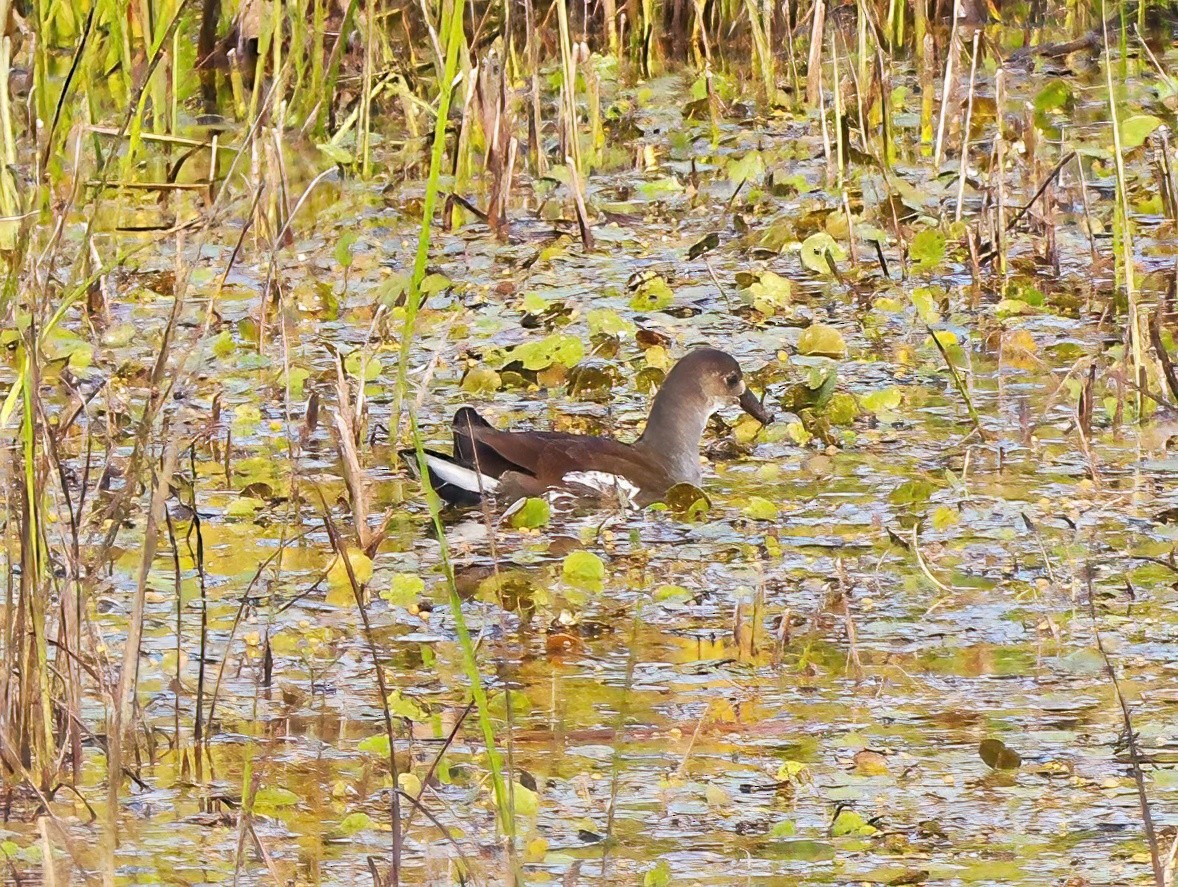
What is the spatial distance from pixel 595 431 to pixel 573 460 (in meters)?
0.71

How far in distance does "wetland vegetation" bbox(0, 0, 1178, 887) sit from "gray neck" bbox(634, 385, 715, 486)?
0.43 feet

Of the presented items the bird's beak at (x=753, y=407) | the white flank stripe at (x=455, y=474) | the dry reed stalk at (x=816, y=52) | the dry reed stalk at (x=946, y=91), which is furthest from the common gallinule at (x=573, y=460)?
the dry reed stalk at (x=816, y=52)

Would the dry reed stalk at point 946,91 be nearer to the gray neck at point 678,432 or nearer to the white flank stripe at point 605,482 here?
the gray neck at point 678,432

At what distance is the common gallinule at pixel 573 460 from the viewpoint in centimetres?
570

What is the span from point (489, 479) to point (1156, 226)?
9.85 feet

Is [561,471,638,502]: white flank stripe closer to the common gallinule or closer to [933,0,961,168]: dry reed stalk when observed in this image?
the common gallinule

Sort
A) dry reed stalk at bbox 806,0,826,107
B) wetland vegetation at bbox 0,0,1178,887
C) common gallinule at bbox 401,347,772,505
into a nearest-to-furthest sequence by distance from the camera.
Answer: wetland vegetation at bbox 0,0,1178,887 < common gallinule at bbox 401,347,772,505 < dry reed stalk at bbox 806,0,826,107

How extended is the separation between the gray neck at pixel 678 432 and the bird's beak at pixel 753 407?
0.49 feet

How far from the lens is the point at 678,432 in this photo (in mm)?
6031

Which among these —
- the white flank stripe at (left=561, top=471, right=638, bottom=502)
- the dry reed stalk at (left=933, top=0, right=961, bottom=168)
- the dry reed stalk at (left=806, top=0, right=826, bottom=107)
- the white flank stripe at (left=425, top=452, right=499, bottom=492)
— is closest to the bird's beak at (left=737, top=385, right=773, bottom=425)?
the white flank stripe at (left=561, top=471, right=638, bottom=502)

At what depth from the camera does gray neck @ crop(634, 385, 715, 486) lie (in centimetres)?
Result: 593

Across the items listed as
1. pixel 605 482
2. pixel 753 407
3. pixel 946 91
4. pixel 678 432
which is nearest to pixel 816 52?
pixel 946 91

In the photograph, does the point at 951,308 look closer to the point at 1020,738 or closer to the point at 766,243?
the point at 766,243

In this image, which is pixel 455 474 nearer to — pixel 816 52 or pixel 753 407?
pixel 753 407
